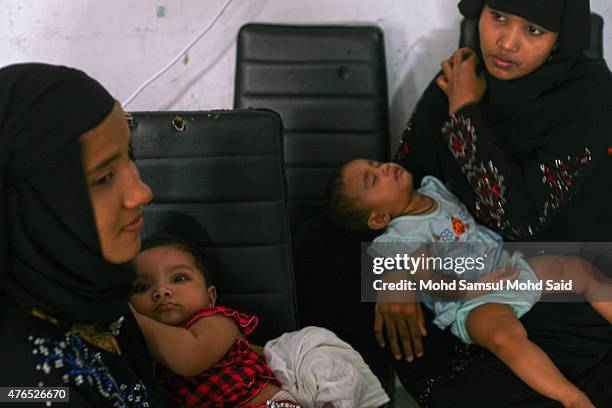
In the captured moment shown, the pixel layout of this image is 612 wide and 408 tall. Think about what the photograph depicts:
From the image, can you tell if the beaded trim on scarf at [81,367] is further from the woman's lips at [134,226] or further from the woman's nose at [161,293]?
the woman's nose at [161,293]

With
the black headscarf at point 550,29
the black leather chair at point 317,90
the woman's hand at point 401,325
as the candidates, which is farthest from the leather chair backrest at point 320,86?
the woman's hand at point 401,325

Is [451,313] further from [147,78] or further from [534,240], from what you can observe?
[147,78]

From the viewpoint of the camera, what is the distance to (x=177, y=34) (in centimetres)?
223

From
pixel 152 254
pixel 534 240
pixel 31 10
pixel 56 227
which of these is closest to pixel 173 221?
pixel 152 254

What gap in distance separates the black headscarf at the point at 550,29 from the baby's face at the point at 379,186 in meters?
0.34

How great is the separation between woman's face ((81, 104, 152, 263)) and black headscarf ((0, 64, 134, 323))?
13 mm

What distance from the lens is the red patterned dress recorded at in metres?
1.28

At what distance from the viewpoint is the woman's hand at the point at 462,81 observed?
1671 millimetres

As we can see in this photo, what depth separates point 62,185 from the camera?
869mm

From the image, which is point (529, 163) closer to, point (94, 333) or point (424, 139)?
point (424, 139)

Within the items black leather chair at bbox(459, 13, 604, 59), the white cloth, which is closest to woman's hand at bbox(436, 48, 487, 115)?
black leather chair at bbox(459, 13, 604, 59)

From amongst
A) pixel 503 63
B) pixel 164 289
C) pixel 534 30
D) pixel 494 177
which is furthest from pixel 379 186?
pixel 164 289

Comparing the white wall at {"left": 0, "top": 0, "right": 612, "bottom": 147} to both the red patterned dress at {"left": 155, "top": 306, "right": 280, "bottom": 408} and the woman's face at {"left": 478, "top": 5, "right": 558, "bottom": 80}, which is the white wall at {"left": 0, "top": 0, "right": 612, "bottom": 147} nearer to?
the woman's face at {"left": 478, "top": 5, "right": 558, "bottom": 80}

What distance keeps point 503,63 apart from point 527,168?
0.86 feet
